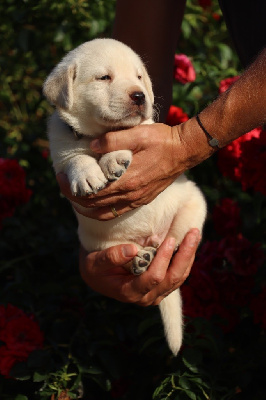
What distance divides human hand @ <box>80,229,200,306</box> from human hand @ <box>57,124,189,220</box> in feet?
0.86

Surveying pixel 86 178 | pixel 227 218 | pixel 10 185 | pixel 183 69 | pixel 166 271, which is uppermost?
pixel 86 178

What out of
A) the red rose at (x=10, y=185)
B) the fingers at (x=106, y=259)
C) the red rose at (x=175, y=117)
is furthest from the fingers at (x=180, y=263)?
the red rose at (x=10, y=185)

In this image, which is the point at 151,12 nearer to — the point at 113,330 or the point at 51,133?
the point at 51,133

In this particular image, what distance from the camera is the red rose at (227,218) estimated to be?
302cm

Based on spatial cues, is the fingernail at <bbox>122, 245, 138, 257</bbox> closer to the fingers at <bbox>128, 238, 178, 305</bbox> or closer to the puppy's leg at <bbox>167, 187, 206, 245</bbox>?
the fingers at <bbox>128, 238, 178, 305</bbox>

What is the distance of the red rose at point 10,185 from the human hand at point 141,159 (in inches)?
38.0

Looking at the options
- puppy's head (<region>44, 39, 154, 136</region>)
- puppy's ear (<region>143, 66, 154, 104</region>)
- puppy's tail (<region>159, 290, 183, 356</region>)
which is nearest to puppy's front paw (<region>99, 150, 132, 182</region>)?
puppy's head (<region>44, 39, 154, 136</region>)

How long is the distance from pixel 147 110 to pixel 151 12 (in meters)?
0.65

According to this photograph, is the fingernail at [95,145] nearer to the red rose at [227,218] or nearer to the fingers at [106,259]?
the fingers at [106,259]

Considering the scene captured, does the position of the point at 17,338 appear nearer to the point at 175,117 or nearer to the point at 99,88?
the point at 99,88

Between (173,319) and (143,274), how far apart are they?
27 cm

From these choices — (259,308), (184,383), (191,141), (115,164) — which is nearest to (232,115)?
(191,141)

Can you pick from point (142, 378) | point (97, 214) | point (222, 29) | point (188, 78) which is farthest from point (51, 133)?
point (222, 29)

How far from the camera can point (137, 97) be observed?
2.20m
